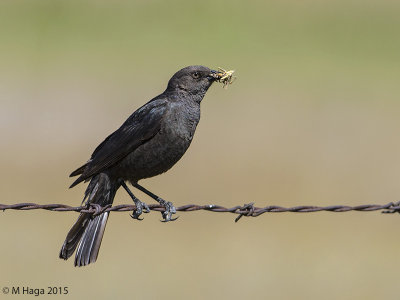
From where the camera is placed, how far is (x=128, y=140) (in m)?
8.26

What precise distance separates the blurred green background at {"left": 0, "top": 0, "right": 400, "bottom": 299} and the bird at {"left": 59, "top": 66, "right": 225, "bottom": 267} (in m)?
2.83

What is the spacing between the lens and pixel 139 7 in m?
33.8

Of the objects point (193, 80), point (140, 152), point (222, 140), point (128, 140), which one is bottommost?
point (140, 152)

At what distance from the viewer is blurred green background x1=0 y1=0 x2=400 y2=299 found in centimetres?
1197

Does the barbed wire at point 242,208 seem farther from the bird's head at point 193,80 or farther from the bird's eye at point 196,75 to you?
the bird's eye at point 196,75

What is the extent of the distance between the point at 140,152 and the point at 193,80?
919 millimetres

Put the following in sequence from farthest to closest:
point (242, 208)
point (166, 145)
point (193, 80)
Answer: point (193, 80), point (166, 145), point (242, 208)

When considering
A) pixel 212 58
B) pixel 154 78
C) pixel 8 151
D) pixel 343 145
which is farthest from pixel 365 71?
pixel 8 151

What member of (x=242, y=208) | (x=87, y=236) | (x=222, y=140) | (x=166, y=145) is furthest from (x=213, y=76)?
(x=222, y=140)

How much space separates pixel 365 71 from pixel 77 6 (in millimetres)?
11482

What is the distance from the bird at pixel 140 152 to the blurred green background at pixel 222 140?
2.83 m

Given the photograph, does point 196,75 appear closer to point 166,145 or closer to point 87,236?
point 166,145

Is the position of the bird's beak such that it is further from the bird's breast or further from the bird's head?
the bird's breast

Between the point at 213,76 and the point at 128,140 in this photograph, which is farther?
the point at 213,76
